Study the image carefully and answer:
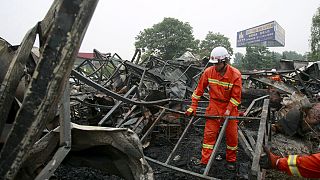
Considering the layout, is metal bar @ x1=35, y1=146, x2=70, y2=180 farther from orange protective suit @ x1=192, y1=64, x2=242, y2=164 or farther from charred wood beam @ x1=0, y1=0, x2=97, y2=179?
orange protective suit @ x1=192, y1=64, x2=242, y2=164

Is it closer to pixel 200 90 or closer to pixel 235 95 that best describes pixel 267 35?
pixel 200 90

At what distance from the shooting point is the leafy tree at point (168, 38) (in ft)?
129

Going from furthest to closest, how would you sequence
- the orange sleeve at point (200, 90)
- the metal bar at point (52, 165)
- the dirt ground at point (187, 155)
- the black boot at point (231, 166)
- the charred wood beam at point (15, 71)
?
the orange sleeve at point (200, 90), the black boot at point (231, 166), the dirt ground at point (187, 155), the metal bar at point (52, 165), the charred wood beam at point (15, 71)

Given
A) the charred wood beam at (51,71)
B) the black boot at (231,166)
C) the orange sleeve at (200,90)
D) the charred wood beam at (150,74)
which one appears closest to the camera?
the charred wood beam at (51,71)

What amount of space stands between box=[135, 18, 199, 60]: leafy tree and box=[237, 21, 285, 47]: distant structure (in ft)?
56.9

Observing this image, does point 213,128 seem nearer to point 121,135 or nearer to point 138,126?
point 138,126

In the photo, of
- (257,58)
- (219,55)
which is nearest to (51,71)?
(219,55)

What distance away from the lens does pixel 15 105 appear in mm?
1405

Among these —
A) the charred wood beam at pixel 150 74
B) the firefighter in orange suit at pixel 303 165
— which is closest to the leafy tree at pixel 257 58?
the charred wood beam at pixel 150 74

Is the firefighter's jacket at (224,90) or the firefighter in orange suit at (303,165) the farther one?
the firefighter's jacket at (224,90)

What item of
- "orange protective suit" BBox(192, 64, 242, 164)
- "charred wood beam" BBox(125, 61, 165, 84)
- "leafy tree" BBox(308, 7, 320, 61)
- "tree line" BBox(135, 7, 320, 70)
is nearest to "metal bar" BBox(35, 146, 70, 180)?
"orange protective suit" BBox(192, 64, 242, 164)

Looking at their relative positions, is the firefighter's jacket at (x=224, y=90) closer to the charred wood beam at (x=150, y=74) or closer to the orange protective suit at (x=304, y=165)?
the orange protective suit at (x=304, y=165)

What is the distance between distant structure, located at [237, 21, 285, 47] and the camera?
171ft

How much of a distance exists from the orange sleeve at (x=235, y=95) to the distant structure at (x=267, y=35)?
51.3m
